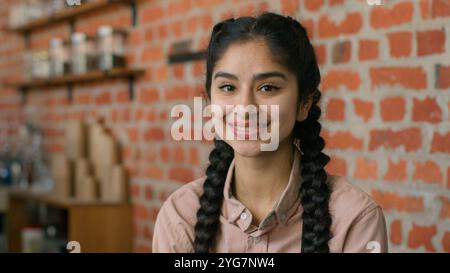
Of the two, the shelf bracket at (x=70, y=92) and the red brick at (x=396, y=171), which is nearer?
the red brick at (x=396, y=171)

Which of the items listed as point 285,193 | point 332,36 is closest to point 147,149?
point 332,36

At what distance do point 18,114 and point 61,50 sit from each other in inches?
Answer: 19.0

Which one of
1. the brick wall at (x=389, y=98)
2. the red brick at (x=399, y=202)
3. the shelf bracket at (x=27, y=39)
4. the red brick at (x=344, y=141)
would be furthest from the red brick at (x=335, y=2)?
the shelf bracket at (x=27, y=39)

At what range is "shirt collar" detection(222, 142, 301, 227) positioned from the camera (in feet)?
2.15

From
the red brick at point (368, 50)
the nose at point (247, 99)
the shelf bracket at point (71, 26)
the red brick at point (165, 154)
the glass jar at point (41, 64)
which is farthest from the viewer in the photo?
the glass jar at point (41, 64)

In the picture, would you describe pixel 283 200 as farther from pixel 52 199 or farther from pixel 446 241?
pixel 52 199

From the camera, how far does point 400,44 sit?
0.98 m

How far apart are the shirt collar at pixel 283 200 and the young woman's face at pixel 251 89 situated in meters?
0.05

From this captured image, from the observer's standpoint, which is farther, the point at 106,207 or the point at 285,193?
the point at 106,207

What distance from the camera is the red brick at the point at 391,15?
97 centimetres

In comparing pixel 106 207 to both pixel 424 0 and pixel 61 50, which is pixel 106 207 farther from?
pixel 424 0

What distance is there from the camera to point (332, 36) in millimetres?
1092

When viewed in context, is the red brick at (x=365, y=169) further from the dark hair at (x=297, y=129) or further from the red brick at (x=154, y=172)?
the red brick at (x=154, y=172)

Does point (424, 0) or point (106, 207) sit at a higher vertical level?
point (424, 0)
